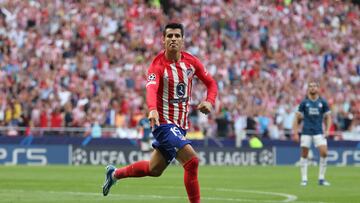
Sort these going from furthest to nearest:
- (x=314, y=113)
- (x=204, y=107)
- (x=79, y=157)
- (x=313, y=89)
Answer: (x=79, y=157), (x=314, y=113), (x=313, y=89), (x=204, y=107)

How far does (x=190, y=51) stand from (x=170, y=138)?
2462 cm

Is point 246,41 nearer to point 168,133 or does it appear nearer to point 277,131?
point 277,131

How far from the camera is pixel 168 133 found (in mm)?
12977

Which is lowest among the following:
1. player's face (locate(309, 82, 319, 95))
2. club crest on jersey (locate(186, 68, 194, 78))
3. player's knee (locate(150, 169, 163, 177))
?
player's knee (locate(150, 169, 163, 177))

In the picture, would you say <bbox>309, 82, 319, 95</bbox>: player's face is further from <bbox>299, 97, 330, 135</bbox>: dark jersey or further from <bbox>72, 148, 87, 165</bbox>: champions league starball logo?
<bbox>72, 148, 87, 165</bbox>: champions league starball logo

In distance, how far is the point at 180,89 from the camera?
43.2ft

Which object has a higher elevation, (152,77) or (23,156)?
(152,77)

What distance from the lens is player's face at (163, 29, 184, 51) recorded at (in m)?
13.0

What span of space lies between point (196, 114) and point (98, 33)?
4.46 meters

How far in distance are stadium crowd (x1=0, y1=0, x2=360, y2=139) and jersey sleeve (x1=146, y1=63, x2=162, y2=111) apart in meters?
20.0

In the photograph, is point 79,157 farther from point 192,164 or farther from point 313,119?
point 192,164

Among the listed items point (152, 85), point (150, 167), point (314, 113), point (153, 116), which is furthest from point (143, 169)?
point (314, 113)

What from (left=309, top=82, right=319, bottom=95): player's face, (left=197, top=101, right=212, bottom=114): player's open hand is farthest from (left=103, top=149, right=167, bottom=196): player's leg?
(left=309, top=82, right=319, bottom=95): player's face

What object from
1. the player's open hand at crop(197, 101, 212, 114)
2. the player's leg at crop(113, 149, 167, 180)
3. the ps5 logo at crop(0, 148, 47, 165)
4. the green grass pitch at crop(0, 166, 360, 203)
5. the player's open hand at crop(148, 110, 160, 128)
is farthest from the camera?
the ps5 logo at crop(0, 148, 47, 165)
